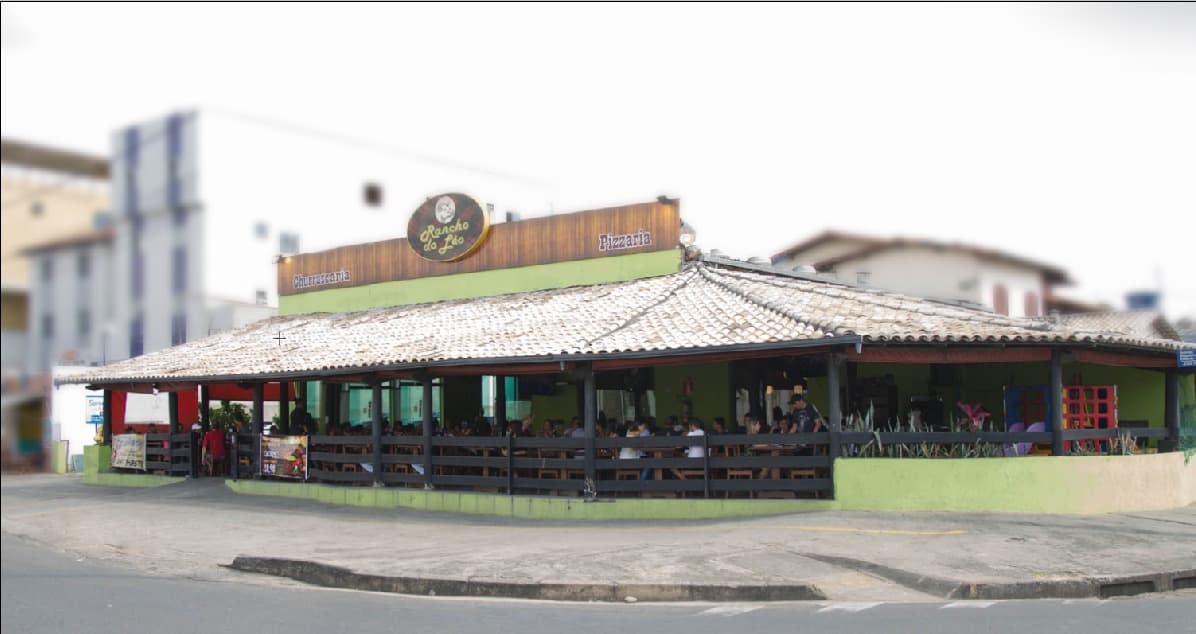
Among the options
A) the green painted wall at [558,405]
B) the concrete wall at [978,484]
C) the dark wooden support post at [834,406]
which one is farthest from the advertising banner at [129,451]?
the concrete wall at [978,484]

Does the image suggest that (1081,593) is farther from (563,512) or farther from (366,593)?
(563,512)

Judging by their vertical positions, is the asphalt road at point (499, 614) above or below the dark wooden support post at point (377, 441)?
below

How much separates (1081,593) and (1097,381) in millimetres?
10968

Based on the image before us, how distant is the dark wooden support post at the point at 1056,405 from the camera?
47.1ft

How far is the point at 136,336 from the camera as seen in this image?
2244 millimetres

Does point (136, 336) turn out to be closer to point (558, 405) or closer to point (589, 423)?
point (589, 423)

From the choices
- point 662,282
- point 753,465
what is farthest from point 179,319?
point 662,282

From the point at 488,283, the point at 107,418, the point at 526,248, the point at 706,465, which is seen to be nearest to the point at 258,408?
the point at 488,283

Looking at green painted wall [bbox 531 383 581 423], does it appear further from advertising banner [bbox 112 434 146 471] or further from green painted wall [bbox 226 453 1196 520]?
advertising banner [bbox 112 434 146 471]

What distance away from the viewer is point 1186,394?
21.2 m

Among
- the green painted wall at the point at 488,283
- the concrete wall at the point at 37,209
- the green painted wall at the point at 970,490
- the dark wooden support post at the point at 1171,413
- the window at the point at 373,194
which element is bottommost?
the green painted wall at the point at 970,490

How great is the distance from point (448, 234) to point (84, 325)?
21393mm

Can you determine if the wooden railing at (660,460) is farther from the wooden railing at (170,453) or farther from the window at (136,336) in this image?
the window at (136,336)

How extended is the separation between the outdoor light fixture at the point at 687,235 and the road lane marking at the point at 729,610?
11397mm
